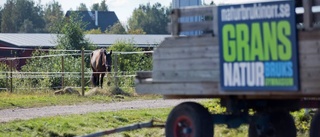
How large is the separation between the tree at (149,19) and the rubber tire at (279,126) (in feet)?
321

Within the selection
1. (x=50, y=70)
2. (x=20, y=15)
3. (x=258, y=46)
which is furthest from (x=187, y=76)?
(x=20, y=15)

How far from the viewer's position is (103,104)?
24.6 metres

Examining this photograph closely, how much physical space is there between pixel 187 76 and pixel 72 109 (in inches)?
415

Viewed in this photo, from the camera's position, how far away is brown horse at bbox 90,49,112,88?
32.0m

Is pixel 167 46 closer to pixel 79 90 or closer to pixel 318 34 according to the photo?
pixel 318 34

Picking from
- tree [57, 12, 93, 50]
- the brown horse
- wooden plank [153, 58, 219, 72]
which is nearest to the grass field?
wooden plank [153, 58, 219, 72]

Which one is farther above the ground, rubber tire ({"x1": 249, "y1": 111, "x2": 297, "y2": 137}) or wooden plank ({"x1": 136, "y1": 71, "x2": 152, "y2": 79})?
wooden plank ({"x1": 136, "y1": 71, "x2": 152, "y2": 79})

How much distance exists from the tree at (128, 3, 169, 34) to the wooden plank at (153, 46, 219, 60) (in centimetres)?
9824

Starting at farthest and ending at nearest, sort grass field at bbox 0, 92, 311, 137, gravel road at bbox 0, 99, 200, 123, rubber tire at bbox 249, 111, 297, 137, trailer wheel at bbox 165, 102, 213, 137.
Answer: gravel road at bbox 0, 99, 200, 123
grass field at bbox 0, 92, 311, 137
rubber tire at bbox 249, 111, 297, 137
trailer wheel at bbox 165, 102, 213, 137

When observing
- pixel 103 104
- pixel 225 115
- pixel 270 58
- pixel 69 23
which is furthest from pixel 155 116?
pixel 69 23

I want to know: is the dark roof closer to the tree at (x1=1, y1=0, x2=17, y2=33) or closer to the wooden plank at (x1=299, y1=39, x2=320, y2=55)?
the tree at (x1=1, y1=0, x2=17, y2=33)

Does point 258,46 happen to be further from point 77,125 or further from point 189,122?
point 77,125

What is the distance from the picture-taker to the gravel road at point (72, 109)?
68.8 feet

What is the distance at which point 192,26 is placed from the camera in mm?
12711
